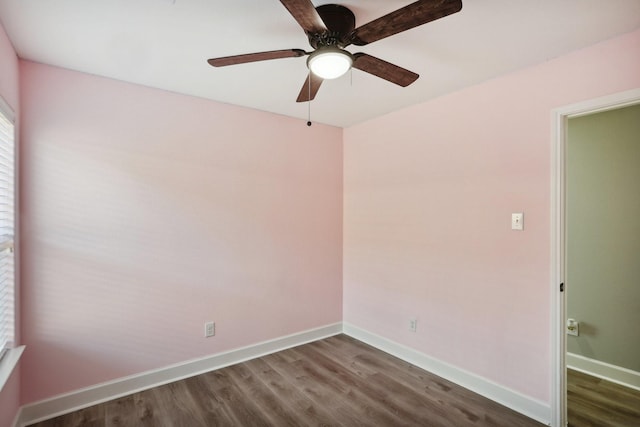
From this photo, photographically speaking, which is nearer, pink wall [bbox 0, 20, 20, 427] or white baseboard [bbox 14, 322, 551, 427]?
pink wall [bbox 0, 20, 20, 427]

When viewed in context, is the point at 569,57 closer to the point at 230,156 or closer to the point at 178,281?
the point at 230,156

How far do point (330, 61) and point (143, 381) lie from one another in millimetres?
2619

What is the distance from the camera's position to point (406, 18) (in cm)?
127

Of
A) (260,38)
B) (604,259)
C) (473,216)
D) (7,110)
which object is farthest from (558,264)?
(7,110)

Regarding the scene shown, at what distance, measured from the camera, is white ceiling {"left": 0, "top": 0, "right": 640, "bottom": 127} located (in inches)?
60.3

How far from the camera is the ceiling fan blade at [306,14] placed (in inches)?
46.5

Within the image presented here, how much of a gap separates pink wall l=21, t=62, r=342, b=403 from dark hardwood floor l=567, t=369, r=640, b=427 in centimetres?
220

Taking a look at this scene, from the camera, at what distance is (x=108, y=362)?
2312 mm

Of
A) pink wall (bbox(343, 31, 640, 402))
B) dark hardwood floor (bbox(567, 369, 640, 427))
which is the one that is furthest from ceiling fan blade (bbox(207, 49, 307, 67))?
dark hardwood floor (bbox(567, 369, 640, 427))

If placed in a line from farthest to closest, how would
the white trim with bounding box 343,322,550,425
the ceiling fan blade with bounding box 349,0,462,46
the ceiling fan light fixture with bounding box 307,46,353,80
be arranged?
the white trim with bounding box 343,322,550,425 < the ceiling fan light fixture with bounding box 307,46,353,80 < the ceiling fan blade with bounding box 349,0,462,46

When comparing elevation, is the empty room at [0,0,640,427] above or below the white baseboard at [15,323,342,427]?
above

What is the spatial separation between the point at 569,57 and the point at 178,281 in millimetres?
3152

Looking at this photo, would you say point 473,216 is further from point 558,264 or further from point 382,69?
point 382,69

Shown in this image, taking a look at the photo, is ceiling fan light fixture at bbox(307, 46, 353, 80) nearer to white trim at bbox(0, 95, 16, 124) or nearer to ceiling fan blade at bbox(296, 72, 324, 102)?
ceiling fan blade at bbox(296, 72, 324, 102)
